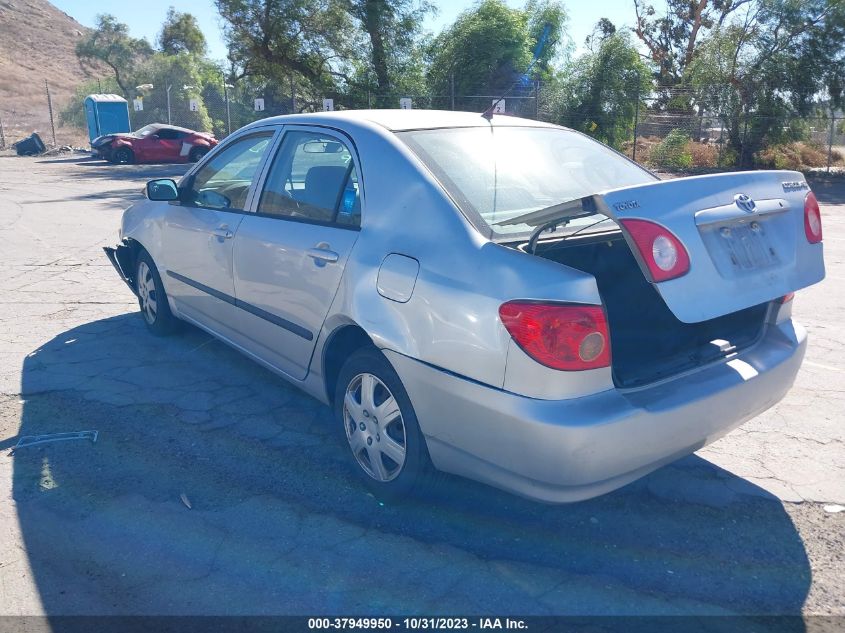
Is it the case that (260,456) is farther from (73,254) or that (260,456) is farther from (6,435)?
(73,254)

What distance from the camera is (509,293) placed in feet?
9.29

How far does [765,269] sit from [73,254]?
833cm

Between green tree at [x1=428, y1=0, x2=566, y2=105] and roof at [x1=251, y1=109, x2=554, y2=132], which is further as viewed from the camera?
green tree at [x1=428, y1=0, x2=566, y2=105]

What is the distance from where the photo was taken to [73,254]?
9.32 meters

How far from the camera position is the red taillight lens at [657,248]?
8.94 feet

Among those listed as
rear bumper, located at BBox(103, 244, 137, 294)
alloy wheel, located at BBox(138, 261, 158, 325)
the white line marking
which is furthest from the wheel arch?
the white line marking

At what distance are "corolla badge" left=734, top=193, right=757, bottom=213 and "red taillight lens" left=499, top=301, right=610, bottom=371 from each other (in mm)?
752

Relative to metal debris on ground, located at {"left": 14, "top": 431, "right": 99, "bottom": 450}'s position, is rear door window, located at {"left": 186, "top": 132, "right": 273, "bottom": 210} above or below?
above

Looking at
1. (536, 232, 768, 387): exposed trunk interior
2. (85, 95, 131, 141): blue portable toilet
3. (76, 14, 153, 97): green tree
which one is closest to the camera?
(536, 232, 768, 387): exposed trunk interior

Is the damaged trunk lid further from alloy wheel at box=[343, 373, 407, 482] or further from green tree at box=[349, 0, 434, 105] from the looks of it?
green tree at box=[349, 0, 434, 105]

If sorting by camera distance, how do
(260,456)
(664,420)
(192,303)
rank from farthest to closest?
(192,303), (260,456), (664,420)

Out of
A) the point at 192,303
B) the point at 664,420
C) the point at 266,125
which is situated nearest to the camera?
the point at 664,420

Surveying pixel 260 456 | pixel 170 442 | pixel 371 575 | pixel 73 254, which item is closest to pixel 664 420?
pixel 371 575

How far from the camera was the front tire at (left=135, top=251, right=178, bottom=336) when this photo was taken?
5801mm
